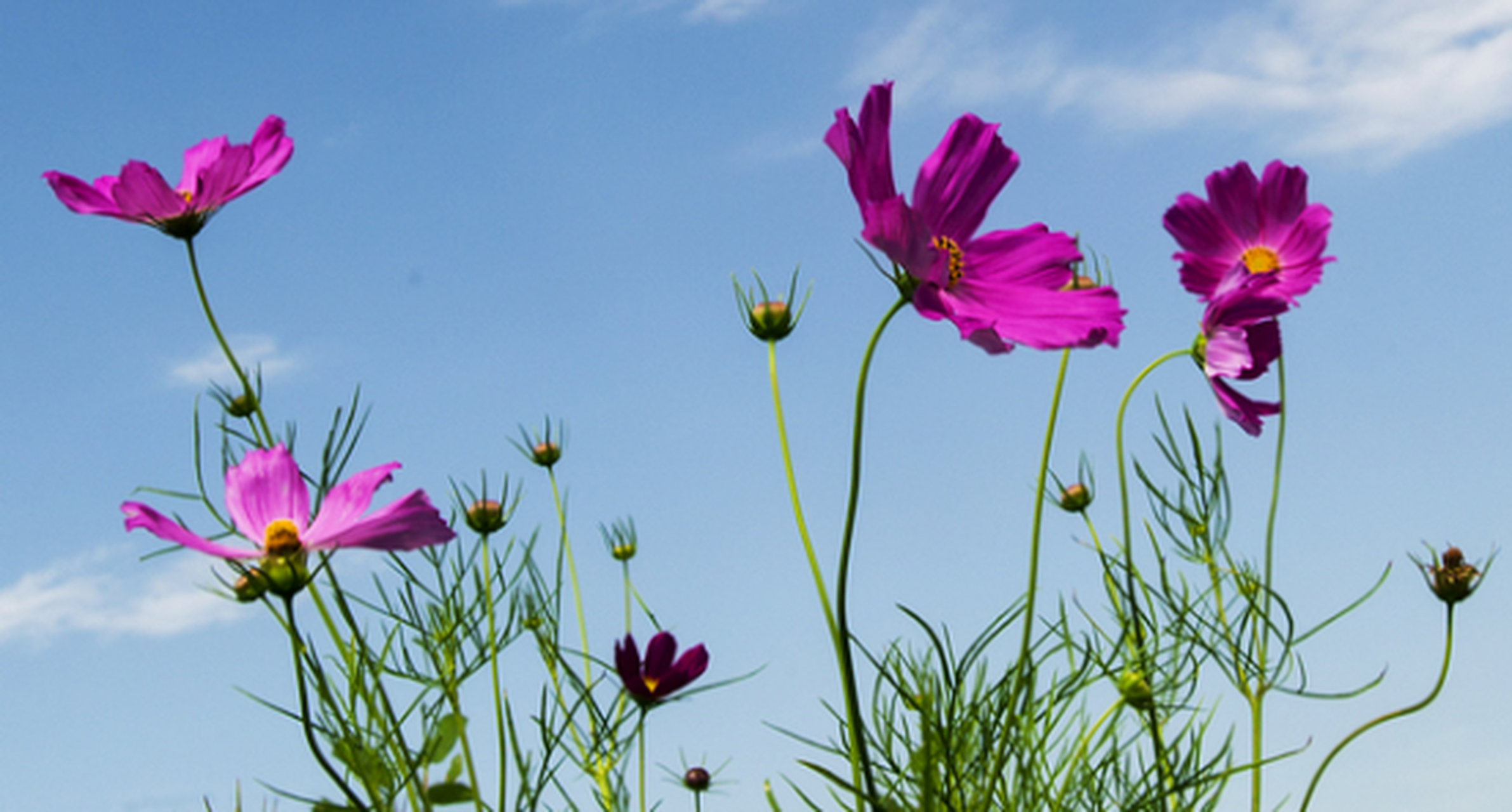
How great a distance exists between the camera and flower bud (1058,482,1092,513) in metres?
1.65

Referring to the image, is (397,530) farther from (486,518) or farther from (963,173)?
(486,518)

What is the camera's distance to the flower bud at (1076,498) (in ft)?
5.41

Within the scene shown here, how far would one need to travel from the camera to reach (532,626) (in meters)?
1.30

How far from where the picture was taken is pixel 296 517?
0.79 metres

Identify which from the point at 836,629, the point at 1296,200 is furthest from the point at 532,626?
the point at 1296,200

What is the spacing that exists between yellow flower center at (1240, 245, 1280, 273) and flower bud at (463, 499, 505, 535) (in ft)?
2.68

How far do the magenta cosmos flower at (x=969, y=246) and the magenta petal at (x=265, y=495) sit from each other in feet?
1.29

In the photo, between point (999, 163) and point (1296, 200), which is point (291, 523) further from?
point (1296, 200)

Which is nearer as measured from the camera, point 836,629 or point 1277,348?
point 836,629

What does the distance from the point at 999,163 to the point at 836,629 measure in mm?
309

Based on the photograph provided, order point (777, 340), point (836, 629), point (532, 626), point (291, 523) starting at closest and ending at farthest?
point (836, 629)
point (291, 523)
point (777, 340)
point (532, 626)

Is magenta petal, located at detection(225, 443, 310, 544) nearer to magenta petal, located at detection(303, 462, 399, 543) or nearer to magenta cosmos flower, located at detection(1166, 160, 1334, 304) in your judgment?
magenta petal, located at detection(303, 462, 399, 543)

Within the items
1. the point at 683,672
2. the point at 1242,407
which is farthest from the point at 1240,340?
the point at 683,672

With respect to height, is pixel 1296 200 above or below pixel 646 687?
above
